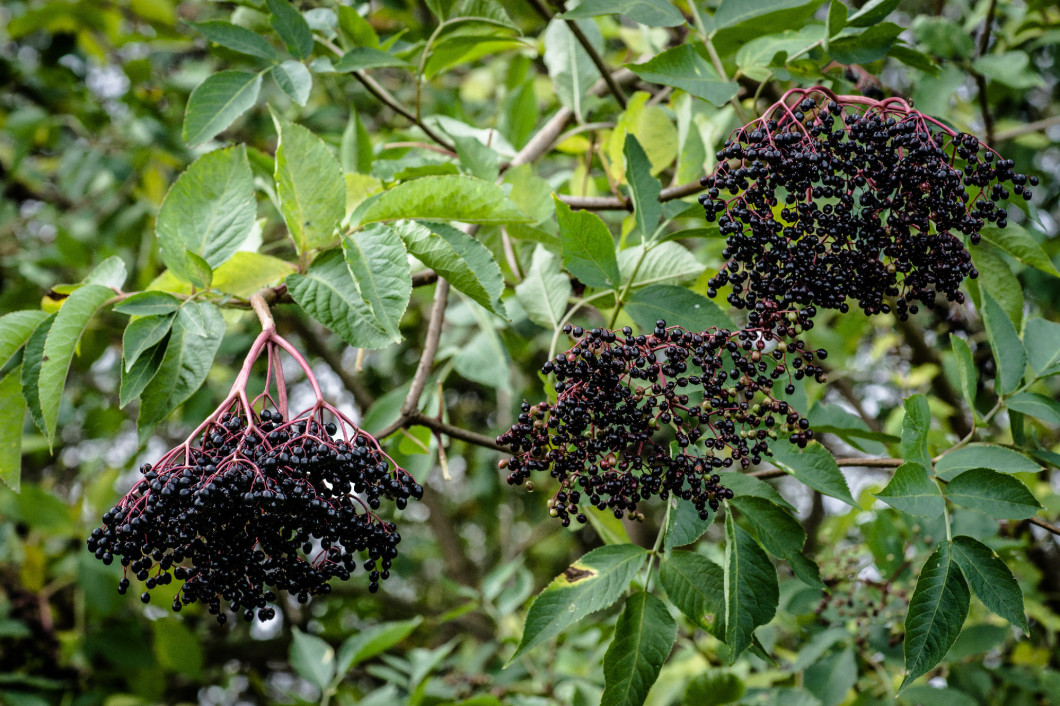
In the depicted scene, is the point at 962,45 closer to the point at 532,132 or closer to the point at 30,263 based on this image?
the point at 532,132

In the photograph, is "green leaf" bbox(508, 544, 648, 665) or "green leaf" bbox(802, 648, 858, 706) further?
"green leaf" bbox(802, 648, 858, 706)

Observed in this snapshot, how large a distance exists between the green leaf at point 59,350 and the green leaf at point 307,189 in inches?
17.0

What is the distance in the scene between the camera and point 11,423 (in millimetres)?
1712

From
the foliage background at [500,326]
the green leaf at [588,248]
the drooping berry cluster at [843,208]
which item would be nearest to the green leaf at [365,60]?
the foliage background at [500,326]

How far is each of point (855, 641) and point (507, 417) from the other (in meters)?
2.44

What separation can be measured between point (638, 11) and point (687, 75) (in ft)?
0.70

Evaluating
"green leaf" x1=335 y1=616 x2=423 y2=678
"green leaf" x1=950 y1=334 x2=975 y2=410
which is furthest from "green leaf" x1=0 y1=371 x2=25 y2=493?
"green leaf" x1=950 y1=334 x2=975 y2=410

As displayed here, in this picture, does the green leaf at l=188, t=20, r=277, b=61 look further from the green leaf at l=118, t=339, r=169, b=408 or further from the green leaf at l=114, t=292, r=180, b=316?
the green leaf at l=118, t=339, r=169, b=408

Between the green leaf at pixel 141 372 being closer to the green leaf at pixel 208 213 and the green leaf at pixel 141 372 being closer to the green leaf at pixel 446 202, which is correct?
the green leaf at pixel 208 213

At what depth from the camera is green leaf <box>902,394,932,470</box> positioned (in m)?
1.53

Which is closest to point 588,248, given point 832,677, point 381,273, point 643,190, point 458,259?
point 643,190

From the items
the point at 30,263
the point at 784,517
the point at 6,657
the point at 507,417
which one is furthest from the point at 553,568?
the point at 784,517

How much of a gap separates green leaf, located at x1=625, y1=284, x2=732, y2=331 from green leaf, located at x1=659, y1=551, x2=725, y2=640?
461 mm

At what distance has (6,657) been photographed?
3.94m
